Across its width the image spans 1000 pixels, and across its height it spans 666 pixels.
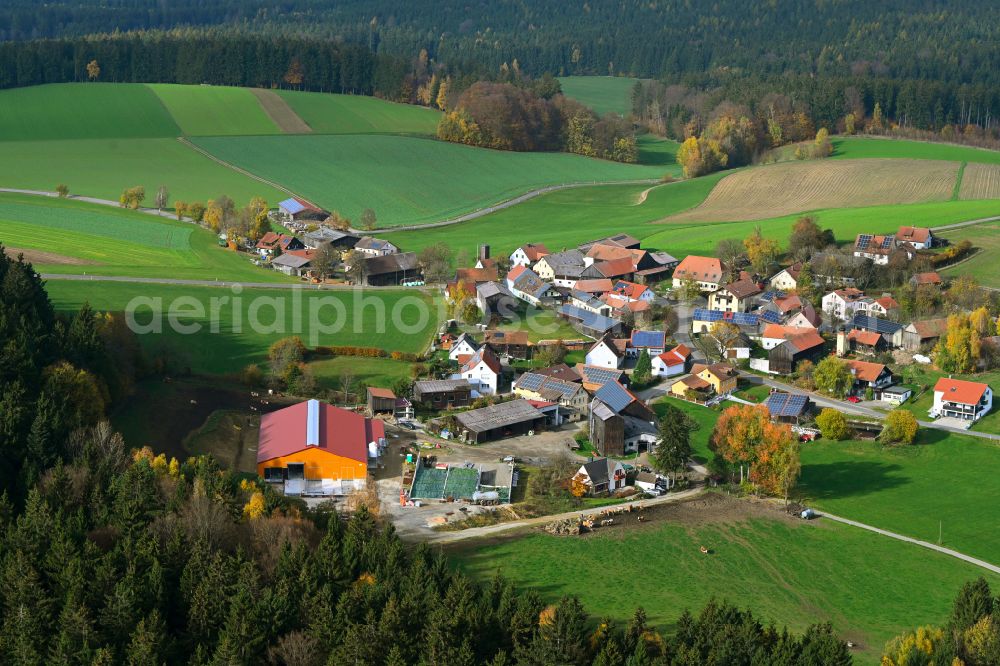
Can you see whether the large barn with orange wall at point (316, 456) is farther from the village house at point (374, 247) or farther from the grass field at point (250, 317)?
the village house at point (374, 247)

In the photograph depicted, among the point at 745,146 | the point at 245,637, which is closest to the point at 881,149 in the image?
the point at 745,146

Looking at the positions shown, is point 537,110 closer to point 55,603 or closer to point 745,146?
point 745,146

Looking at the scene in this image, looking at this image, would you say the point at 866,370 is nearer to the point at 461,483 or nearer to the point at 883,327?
the point at 883,327

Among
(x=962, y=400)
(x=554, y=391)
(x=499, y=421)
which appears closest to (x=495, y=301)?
(x=554, y=391)

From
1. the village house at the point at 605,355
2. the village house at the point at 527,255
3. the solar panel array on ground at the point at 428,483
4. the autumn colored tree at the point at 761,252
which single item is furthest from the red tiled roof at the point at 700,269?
the solar panel array on ground at the point at 428,483

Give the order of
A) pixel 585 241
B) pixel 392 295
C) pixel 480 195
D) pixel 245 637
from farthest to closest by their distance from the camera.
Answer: pixel 480 195, pixel 585 241, pixel 392 295, pixel 245 637

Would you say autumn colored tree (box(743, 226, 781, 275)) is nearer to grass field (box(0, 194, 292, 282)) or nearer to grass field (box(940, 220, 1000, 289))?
grass field (box(940, 220, 1000, 289))
